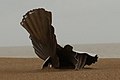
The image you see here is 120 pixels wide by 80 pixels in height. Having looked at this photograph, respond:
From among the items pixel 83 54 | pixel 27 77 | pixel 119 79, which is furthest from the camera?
pixel 83 54

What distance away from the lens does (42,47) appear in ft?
32.2

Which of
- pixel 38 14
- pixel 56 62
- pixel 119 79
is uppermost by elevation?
pixel 38 14

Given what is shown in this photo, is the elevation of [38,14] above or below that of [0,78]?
above

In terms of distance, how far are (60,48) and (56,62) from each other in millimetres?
358

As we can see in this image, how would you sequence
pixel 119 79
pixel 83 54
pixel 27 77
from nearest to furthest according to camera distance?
pixel 119 79 < pixel 27 77 < pixel 83 54

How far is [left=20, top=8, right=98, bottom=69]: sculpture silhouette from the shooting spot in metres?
9.52

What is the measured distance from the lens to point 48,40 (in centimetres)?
964

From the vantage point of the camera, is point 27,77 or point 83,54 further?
point 83,54

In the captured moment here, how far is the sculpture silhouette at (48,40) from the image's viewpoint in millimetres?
9516

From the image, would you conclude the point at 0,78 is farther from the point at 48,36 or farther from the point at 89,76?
the point at 48,36

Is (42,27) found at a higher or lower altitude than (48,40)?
higher

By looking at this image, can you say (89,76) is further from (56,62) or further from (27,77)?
(56,62)

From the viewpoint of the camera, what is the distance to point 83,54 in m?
9.32

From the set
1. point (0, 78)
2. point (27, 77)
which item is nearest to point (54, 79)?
point (27, 77)
